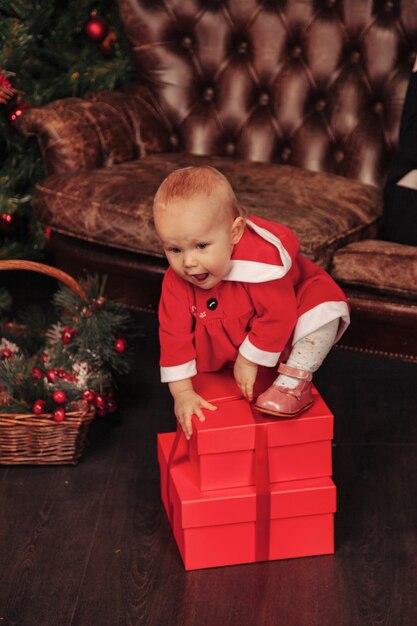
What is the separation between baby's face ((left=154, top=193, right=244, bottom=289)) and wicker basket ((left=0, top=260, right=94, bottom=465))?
541mm

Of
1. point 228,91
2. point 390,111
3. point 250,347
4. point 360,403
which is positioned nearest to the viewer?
point 250,347

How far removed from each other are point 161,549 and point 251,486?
256 millimetres

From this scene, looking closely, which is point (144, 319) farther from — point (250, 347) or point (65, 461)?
point (250, 347)

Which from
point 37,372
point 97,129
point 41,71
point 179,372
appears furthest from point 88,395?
point 41,71

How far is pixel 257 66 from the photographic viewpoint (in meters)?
2.95

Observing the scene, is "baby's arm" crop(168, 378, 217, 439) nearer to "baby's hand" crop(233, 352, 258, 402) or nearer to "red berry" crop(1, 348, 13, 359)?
"baby's hand" crop(233, 352, 258, 402)

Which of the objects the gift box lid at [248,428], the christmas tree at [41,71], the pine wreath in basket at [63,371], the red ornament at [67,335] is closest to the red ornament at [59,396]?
the pine wreath in basket at [63,371]

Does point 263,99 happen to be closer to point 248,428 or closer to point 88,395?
point 88,395

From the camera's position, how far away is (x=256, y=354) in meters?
1.84

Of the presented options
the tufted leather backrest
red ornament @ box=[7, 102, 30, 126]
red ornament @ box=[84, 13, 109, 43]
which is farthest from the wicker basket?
red ornament @ box=[84, 13, 109, 43]

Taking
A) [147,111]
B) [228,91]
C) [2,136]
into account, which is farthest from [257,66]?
[2,136]

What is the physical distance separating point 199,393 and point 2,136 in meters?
1.60

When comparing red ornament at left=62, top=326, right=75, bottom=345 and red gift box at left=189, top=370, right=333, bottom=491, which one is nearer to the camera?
red gift box at left=189, top=370, right=333, bottom=491

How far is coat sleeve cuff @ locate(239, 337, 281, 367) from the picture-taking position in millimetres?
1836
